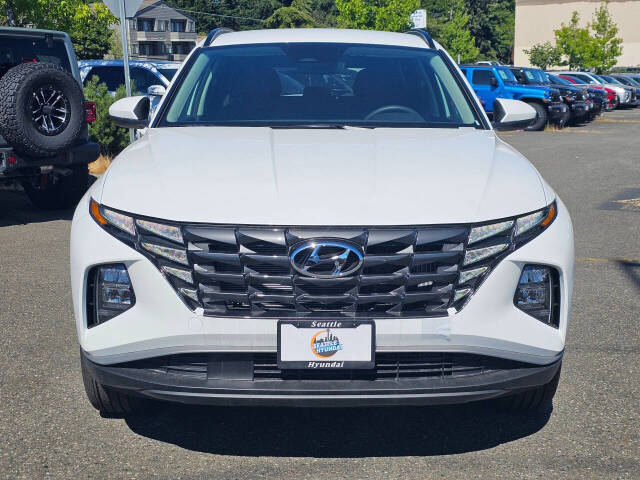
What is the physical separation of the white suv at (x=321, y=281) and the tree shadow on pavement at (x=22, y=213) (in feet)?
18.6

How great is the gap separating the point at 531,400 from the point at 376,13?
45.7 metres

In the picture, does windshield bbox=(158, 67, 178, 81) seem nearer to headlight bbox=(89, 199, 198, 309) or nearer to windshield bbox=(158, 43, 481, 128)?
windshield bbox=(158, 43, 481, 128)

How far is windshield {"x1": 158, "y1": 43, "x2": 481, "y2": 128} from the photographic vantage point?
14.3 feet

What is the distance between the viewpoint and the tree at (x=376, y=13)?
47.0 m

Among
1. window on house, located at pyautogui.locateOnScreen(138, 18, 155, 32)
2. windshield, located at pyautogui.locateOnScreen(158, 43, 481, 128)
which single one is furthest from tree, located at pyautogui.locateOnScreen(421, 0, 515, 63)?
windshield, located at pyautogui.locateOnScreen(158, 43, 481, 128)

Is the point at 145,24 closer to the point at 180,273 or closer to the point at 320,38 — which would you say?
the point at 320,38

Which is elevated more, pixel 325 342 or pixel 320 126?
→ pixel 320 126

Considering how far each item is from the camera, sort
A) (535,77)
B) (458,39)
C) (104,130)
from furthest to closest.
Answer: (458,39) < (535,77) < (104,130)

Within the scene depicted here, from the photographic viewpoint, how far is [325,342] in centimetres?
291

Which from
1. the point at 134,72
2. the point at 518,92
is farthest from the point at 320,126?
the point at 518,92

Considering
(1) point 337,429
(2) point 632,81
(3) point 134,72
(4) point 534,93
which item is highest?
(3) point 134,72

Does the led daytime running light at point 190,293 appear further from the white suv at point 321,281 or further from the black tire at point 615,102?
the black tire at point 615,102

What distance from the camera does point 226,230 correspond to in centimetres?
291

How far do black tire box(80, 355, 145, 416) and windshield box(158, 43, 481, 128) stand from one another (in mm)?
1428
